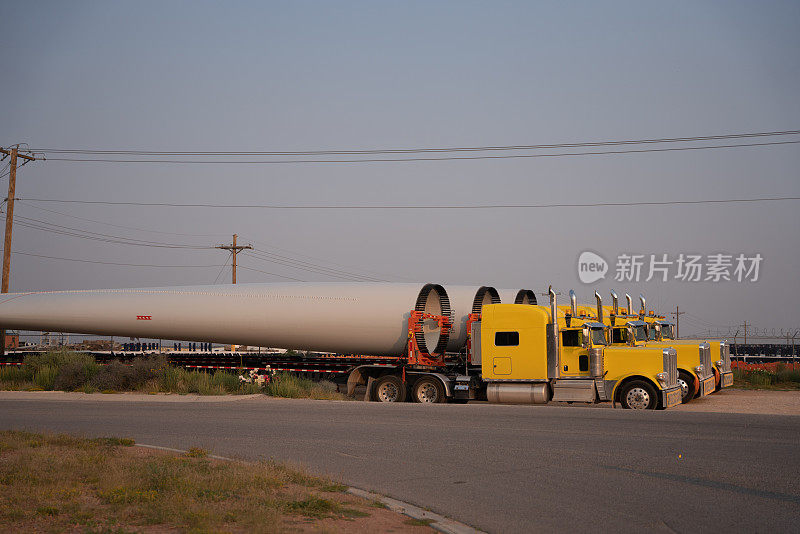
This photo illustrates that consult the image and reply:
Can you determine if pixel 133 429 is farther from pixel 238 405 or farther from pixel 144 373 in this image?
pixel 144 373

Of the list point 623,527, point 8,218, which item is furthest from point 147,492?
point 8,218

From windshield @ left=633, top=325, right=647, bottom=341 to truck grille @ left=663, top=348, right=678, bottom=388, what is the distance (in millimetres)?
1897

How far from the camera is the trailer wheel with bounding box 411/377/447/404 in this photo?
22.9 m

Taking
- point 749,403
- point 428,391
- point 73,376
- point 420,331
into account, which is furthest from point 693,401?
point 73,376

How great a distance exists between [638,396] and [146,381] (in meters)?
17.3

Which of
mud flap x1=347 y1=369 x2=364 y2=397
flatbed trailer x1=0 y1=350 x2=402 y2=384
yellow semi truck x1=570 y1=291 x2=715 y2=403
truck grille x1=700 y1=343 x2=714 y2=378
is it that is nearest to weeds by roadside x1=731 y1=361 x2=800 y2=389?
truck grille x1=700 y1=343 x2=714 y2=378

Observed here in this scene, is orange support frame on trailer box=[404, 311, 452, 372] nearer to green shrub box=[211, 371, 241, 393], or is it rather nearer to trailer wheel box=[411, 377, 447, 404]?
trailer wheel box=[411, 377, 447, 404]

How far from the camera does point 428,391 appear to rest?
23.3 metres

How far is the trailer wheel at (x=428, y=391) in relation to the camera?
22.9 m

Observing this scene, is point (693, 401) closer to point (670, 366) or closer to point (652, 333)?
point (652, 333)

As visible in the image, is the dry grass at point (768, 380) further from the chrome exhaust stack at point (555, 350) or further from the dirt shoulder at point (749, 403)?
the chrome exhaust stack at point (555, 350)

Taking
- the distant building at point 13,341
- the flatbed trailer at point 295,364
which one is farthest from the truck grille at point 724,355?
the distant building at point 13,341

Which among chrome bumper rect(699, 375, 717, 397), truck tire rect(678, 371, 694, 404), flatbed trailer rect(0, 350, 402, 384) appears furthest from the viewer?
flatbed trailer rect(0, 350, 402, 384)

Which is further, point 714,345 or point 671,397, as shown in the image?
point 714,345
